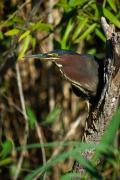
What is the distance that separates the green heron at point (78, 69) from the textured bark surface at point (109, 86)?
0.08 metres

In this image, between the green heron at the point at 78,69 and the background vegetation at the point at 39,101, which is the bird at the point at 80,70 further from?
the background vegetation at the point at 39,101

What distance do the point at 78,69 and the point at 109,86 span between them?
0.57 feet

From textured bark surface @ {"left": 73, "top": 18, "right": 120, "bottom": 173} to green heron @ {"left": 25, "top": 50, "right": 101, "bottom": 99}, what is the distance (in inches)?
3.2

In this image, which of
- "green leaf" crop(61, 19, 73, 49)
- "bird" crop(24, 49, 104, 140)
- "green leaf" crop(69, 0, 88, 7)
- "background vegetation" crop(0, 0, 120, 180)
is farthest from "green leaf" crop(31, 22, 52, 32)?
"bird" crop(24, 49, 104, 140)

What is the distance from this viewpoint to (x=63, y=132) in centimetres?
414

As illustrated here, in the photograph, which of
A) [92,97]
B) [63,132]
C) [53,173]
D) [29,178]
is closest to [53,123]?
[63,132]

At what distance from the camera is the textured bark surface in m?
2.07

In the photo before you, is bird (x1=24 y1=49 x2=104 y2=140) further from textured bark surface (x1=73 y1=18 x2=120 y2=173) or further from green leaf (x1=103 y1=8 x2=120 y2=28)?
green leaf (x1=103 y1=8 x2=120 y2=28)

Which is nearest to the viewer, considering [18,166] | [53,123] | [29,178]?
[29,178]

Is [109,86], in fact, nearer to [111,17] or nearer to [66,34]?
[111,17]

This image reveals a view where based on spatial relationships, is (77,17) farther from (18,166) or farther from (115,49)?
(18,166)

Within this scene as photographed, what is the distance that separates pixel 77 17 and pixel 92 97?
2.83ft

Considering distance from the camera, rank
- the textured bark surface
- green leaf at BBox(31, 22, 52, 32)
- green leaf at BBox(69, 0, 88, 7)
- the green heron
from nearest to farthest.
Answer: the textured bark surface, the green heron, green leaf at BBox(69, 0, 88, 7), green leaf at BBox(31, 22, 52, 32)

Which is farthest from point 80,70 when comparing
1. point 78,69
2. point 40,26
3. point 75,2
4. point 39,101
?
point 39,101
